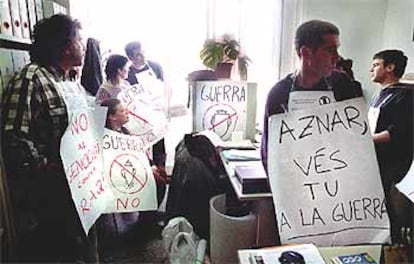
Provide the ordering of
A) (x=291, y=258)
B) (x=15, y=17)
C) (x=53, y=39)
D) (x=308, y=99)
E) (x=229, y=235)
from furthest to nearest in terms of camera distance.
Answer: (x=229, y=235), (x=15, y=17), (x=53, y=39), (x=308, y=99), (x=291, y=258)

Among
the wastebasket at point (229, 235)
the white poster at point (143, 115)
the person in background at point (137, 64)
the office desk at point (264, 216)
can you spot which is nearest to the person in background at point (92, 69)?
the person in background at point (137, 64)

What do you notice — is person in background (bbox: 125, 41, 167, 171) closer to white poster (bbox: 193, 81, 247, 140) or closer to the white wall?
Answer: white poster (bbox: 193, 81, 247, 140)

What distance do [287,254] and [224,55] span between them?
1.41m

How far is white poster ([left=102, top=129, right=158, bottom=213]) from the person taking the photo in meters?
1.17

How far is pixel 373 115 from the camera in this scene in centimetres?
106

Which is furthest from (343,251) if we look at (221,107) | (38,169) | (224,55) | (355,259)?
(224,55)

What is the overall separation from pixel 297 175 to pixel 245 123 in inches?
36.7

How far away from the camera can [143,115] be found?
1.61 metres

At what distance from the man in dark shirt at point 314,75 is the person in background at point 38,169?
619 mm

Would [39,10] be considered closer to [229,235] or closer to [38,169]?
[38,169]

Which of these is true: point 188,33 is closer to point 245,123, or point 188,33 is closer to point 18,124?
point 245,123

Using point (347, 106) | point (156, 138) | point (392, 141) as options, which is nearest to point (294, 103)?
point (347, 106)

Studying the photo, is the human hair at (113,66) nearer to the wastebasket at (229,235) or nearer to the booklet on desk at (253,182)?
the wastebasket at (229,235)

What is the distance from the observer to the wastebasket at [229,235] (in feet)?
4.70
